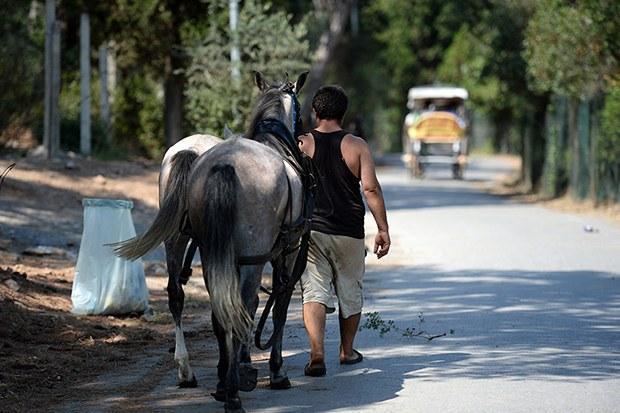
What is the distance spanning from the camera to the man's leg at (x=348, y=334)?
33.8 feet

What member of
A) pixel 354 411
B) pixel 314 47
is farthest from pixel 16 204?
pixel 314 47

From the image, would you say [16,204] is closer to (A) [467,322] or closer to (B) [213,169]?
→ (A) [467,322]

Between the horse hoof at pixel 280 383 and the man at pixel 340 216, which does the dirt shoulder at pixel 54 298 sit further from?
the man at pixel 340 216

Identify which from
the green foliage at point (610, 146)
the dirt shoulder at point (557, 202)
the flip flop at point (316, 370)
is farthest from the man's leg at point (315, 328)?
the green foliage at point (610, 146)

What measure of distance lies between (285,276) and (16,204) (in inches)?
416

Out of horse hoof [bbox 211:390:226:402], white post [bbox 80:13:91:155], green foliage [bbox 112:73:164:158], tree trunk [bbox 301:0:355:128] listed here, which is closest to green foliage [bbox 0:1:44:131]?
white post [bbox 80:13:91:155]

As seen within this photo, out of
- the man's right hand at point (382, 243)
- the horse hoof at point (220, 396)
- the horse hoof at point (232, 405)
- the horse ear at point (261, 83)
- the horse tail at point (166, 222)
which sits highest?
the horse ear at point (261, 83)

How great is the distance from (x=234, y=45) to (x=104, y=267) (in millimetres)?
15378

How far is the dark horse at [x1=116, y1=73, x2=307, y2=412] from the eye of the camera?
8.48 metres

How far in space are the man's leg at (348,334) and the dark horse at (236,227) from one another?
0.73 m

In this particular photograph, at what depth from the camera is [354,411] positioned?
27.7ft

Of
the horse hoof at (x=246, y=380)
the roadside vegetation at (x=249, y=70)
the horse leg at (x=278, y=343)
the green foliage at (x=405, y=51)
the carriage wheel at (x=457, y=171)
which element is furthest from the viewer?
the green foliage at (x=405, y=51)

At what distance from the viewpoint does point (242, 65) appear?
2730 centimetres

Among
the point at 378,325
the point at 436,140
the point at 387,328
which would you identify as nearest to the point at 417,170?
the point at 436,140
